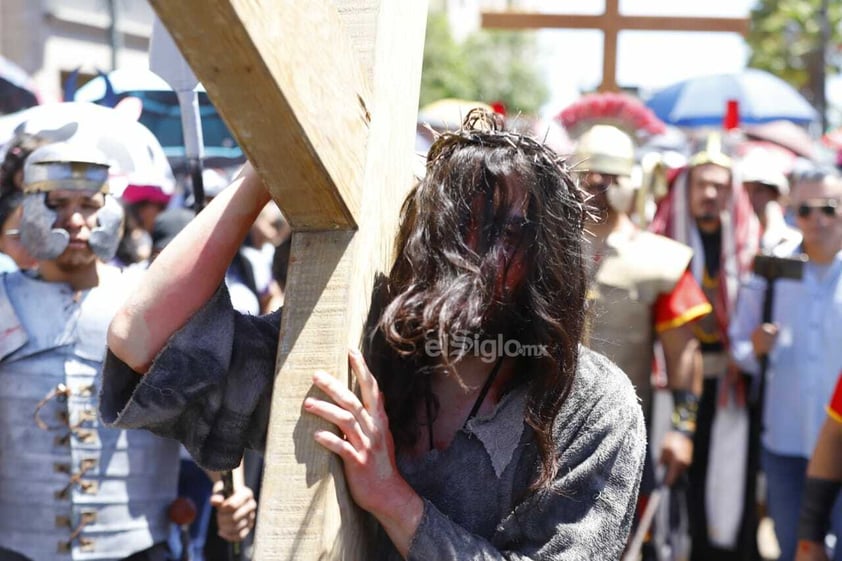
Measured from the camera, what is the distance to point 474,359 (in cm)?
198

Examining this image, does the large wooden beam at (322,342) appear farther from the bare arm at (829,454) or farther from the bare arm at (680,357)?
the bare arm at (680,357)

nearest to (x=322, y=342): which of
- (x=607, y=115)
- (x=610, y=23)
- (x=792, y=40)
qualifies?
(x=607, y=115)

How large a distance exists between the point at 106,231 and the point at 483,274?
1.80 meters

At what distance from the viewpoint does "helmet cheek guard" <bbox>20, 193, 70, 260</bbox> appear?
3.29 meters

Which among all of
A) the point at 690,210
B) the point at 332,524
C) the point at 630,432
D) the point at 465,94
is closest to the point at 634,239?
the point at 690,210

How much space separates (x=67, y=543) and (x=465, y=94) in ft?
95.4

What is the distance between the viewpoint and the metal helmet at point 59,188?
3.29m

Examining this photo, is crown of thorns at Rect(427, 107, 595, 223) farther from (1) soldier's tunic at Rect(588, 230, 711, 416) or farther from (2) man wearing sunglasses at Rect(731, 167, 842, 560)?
(2) man wearing sunglasses at Rect(731, 167, 842, 560)

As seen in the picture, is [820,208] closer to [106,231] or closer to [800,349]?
[800,349]

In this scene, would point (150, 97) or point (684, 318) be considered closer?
point (150, 97)

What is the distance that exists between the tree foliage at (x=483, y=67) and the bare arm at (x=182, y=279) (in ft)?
94.0

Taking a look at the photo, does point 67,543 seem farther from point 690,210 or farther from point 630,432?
point 690,210

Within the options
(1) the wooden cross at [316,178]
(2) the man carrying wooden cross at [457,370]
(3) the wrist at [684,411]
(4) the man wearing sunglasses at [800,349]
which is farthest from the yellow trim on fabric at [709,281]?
(1) the wooden cross at [316,178]

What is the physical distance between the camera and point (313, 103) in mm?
1586
